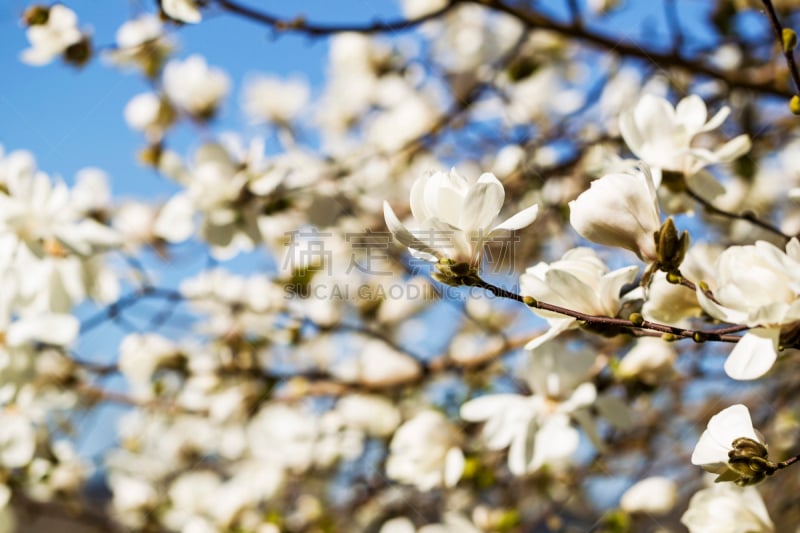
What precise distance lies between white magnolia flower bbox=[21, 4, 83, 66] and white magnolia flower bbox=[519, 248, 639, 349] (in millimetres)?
929

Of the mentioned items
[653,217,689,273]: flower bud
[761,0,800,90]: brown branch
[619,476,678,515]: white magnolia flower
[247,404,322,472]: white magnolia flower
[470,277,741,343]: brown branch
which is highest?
[761,0,800,90]: brown branch

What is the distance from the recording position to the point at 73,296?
1.08m

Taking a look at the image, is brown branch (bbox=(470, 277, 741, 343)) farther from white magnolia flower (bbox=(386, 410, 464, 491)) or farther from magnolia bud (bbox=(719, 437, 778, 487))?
white magnolia flower (bbox=(386, 410, 464, 491))

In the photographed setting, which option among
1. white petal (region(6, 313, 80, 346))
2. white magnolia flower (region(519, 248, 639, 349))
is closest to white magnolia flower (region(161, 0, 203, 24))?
white petal (region(6, 313, 80, 346))

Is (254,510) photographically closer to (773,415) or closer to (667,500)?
(667,500)

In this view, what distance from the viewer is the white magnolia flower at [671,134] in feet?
2.25

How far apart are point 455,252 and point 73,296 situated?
0.76 m

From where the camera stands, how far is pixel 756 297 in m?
0.48

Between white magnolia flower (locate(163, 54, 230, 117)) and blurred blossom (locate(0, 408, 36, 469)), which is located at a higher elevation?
white magnolia flower (locate(163, 54, 230, 117))

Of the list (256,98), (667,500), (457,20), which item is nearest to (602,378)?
(667,500)

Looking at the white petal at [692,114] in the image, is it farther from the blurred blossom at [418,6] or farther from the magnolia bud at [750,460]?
the blurred blossom at [418,6]

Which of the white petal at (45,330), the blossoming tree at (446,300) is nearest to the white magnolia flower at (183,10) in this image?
the blossoming tree at (446,300)

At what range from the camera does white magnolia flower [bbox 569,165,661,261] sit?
539mm

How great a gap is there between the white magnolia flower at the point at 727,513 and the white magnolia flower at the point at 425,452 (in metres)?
0.40
